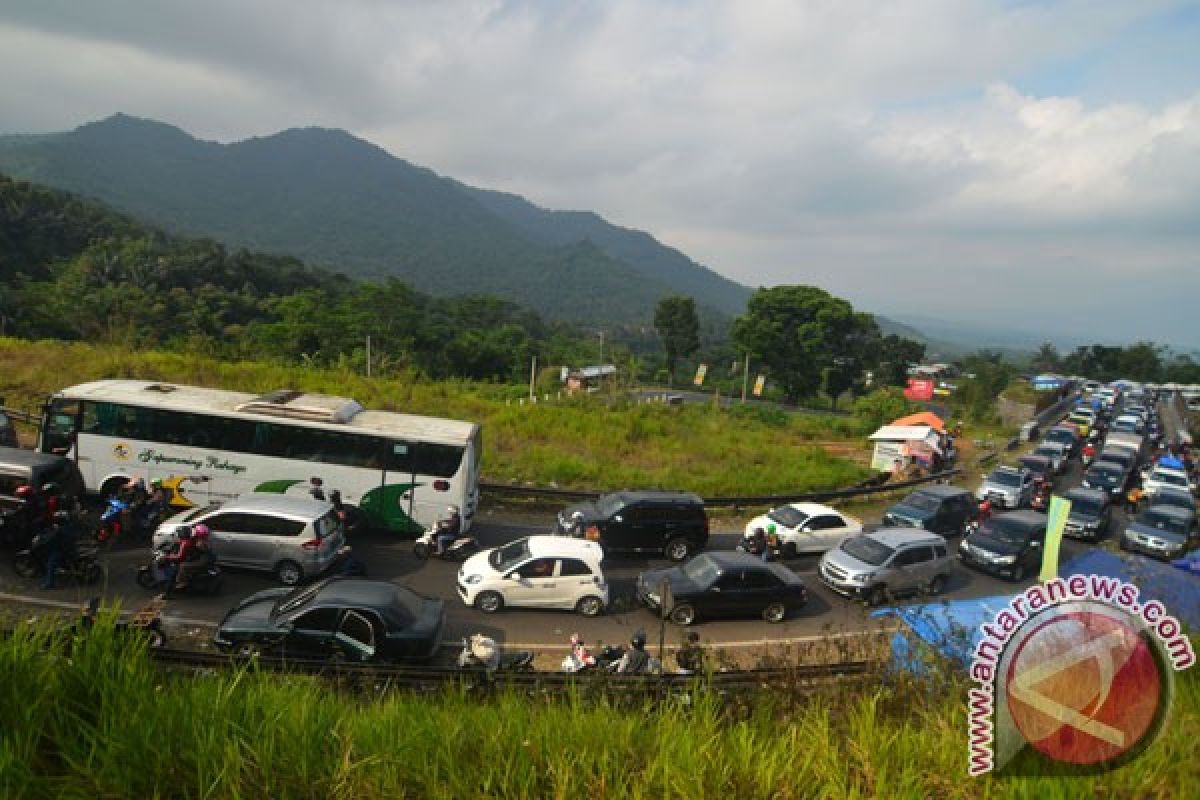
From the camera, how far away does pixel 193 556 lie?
11.3 meters

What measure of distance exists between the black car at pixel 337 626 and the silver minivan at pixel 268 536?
95.9 inches

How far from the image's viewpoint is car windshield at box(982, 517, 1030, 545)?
56.2 ft

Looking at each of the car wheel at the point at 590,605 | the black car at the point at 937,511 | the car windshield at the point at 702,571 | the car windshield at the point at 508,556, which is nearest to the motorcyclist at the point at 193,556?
the car windshield at the point at 508,556

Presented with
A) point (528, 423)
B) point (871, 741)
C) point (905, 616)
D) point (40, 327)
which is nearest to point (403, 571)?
point (905, 616)

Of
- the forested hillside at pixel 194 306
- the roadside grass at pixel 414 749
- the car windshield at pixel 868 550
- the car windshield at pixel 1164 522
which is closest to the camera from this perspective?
the roadside grass at pixel 414 749

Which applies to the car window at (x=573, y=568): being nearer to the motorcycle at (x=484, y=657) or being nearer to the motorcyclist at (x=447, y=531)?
the motorcycle at (x=484, y=657)

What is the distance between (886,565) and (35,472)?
17326 mm

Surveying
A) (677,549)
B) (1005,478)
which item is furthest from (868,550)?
(1005,478)

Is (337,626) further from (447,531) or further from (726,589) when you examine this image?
(726,589)

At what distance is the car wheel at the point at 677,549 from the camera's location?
53.9 ft

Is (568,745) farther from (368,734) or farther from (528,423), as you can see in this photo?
(528,423)

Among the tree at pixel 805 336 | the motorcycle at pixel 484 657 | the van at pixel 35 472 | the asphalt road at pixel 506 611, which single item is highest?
the tree at pixel 805 336

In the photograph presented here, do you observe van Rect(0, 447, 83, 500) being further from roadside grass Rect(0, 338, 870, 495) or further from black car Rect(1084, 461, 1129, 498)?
black car Rect(1084, 461, 1129, 498)

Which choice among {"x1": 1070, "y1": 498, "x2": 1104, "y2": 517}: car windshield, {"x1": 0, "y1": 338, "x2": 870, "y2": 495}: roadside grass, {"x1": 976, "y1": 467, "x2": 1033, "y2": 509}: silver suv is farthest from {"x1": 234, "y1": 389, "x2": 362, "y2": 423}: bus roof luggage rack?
{"x1": 1070, "y1": 498, "x2": 1104, "y2": 517}: car windshield
